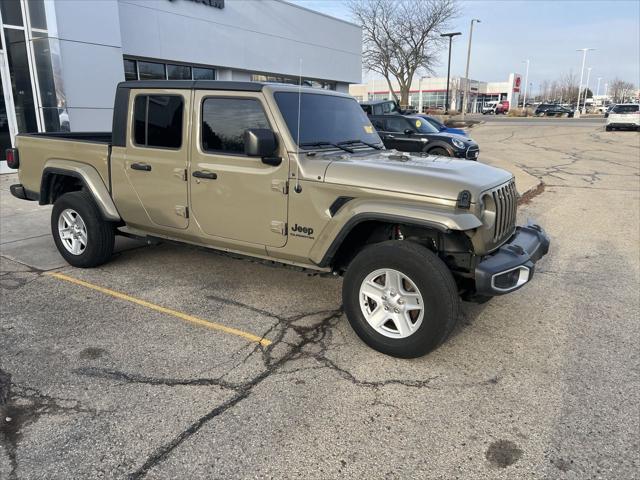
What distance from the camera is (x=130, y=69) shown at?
15617 mm

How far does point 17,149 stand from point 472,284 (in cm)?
544

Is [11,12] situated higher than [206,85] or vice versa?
[11,12]

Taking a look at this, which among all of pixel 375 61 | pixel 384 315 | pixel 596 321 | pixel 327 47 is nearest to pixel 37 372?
pixel 384 315

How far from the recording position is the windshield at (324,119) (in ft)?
13.7

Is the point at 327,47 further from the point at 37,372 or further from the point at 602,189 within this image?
the point at 37,372

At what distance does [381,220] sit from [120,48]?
12.1 metres

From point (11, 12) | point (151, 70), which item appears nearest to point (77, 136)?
point (11, 12)

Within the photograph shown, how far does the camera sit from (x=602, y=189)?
11.7m

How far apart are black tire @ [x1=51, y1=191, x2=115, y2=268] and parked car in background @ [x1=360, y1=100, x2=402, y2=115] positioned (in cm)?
1099

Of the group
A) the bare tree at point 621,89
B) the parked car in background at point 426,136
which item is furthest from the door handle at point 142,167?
the bare tree at point 621,89

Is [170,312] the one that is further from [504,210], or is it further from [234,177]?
[504,210]

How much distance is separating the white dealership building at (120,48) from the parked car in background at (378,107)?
19.6ft

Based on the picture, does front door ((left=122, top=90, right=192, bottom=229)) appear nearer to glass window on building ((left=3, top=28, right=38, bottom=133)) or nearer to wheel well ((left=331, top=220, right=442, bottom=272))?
wheel well ((left=331, top=220, right=442, bottom=272))

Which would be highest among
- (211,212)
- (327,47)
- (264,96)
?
(327,47)
